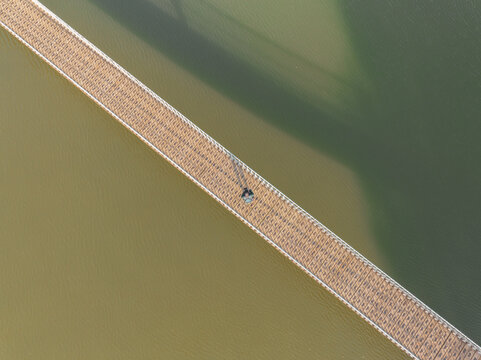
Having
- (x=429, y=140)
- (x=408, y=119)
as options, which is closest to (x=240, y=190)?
(x=408, y=119)

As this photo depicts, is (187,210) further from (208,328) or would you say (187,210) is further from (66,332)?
(66,332)

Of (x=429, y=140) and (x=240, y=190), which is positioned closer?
(x=240, y=190)

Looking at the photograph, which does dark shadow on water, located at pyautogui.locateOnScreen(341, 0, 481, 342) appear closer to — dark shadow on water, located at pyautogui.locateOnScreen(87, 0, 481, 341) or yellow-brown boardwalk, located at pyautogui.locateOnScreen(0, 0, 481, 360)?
dark shadow on water, located at pyautogui.locateOnScreen(87, 0, 481, 341)

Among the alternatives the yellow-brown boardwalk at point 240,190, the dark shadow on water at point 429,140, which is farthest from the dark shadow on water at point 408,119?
the yellow-brown boardwalk at point 240,190

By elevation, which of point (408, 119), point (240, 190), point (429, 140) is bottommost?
point (240, 190)

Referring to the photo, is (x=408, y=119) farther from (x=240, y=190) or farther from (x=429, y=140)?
(x=240, y=190)

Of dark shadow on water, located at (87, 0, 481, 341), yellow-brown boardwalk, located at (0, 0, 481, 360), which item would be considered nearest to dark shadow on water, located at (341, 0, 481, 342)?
dark shadow on water, located at (87, 0, 481, 341)

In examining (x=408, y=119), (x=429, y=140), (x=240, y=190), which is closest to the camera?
(x=240, y=190)
